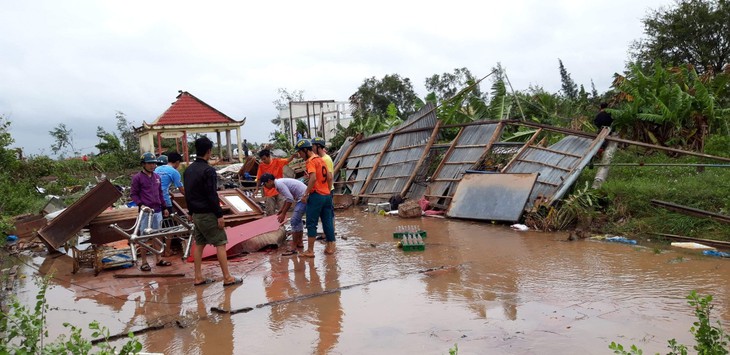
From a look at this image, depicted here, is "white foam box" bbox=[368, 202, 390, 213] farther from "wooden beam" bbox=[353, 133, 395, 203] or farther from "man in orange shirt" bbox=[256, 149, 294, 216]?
"man in orange shirt" bbox=[256, 149, 294, 216]

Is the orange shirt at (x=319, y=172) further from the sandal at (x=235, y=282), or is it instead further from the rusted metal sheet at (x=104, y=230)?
the rusted metal sheet at (x=104, y=230)

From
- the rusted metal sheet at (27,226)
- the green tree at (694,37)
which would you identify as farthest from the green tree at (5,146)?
the green tree at (694,37)

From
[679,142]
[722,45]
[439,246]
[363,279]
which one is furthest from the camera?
[722,45]

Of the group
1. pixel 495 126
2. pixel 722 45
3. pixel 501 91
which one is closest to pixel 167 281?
pixel 495 126

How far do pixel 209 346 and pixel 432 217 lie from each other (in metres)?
8.16

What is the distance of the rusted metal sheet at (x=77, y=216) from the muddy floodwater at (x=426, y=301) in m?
0.60

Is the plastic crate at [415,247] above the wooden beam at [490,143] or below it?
below

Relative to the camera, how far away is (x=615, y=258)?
7281 millimetres

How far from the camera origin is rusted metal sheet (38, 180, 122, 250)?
756 cm

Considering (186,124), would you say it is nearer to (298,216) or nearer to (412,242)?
(298,216)

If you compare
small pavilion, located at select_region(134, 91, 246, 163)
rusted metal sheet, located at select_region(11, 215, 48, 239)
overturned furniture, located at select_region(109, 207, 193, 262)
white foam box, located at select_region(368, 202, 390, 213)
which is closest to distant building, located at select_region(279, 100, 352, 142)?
small pavilion, located at select_region(134, 91, 246, 163)

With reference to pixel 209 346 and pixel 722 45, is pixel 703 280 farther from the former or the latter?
pixel 722 45

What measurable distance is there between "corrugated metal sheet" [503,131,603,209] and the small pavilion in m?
17.9

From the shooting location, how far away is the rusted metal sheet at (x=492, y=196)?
10.6 meters
